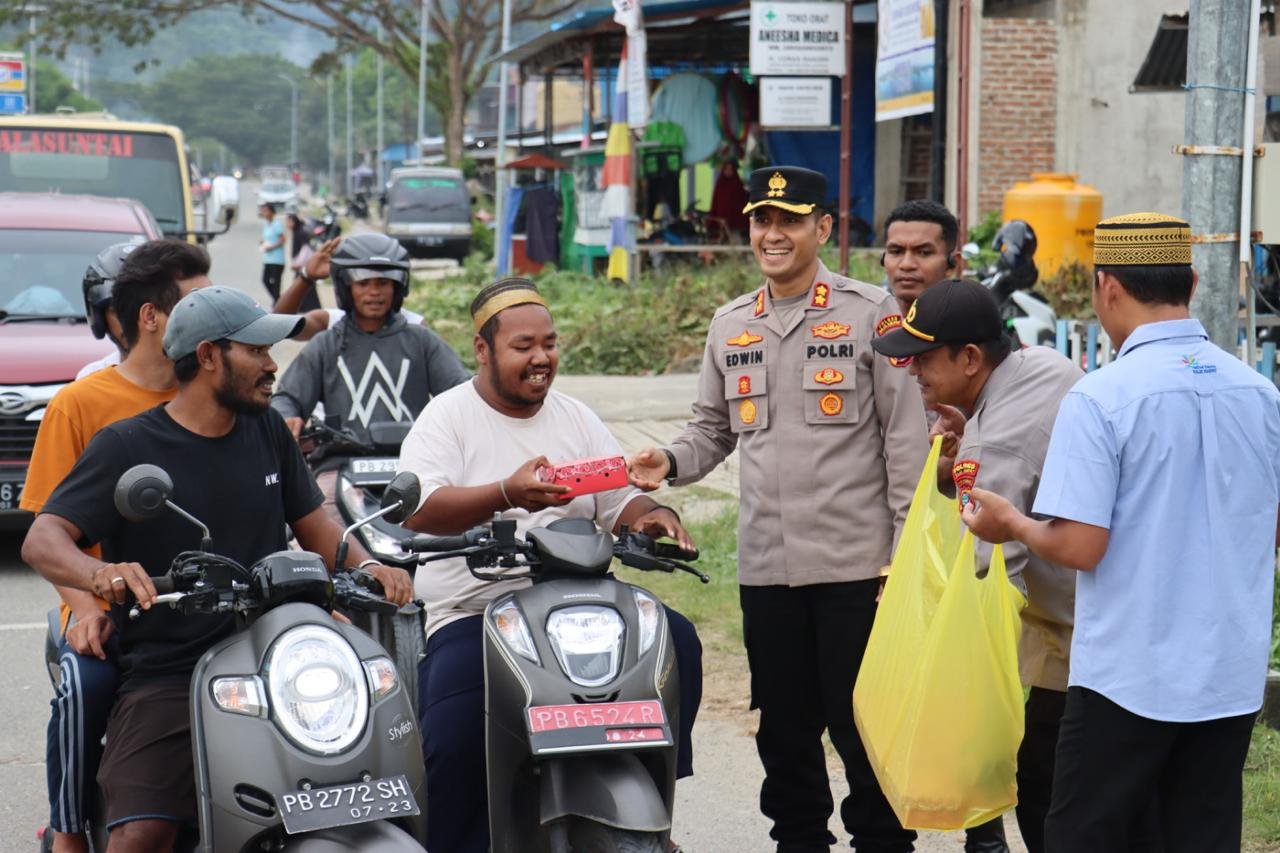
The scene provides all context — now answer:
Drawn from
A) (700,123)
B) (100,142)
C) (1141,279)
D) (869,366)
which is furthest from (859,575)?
(700,123)

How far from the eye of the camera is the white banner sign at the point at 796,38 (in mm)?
15516

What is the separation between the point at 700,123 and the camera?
22.4 metres

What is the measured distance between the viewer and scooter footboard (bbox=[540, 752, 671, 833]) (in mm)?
3686

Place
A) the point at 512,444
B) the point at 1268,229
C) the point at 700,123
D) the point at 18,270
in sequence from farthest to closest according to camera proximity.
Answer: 1. the point at 700,123
2. the point at 18,270
3. the point at 1268,229
4. the point at 512,444

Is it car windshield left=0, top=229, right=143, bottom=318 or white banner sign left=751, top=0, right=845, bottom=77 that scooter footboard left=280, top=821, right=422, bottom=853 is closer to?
car windshield left=0, top=229, right=143, bottom=318

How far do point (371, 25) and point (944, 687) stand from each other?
48689 millimetres

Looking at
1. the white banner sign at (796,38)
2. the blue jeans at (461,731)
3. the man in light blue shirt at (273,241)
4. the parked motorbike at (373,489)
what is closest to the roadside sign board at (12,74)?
the man in light blue shirt at (273,241)

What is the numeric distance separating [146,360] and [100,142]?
1112cm

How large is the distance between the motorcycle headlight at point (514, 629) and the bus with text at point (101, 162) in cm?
1136

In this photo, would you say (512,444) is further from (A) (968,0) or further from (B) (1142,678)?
(A) (968,0)

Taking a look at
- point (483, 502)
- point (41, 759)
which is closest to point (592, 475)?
point (483, 502)

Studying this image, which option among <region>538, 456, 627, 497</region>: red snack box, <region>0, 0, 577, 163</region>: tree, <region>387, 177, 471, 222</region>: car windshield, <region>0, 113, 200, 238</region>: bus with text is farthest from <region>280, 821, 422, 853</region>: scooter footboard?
<region>0, 0, 577, 163</region>: tree

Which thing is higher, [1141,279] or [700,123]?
[700,123]

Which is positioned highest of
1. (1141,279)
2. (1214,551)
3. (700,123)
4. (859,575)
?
(700,123)
